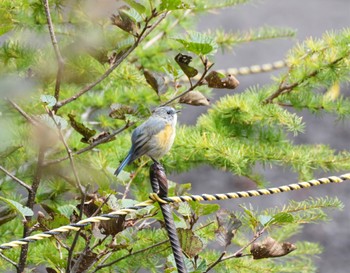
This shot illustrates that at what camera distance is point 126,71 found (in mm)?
1450

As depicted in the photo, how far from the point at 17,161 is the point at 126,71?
0.25 meters

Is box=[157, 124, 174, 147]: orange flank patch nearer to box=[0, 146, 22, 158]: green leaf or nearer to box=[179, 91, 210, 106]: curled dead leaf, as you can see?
box=[179, 91, 210, 106]: curled dead leaf

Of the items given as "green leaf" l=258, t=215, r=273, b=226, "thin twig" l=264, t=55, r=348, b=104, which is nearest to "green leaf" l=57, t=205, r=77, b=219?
"green leaf" l=258, t=215, r=273, b=226

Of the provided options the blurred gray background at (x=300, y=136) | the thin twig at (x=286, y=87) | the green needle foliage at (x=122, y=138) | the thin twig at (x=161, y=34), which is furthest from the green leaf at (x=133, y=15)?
the blurred gray background at (x=300, y=136)

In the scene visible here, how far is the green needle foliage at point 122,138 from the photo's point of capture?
1070 mm

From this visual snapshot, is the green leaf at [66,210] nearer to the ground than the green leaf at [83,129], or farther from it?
nearer to the ground

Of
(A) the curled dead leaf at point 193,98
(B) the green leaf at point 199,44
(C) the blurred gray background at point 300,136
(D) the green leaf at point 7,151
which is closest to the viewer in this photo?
(B) the green leaf at point 199,44

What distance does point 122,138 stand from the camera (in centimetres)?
157

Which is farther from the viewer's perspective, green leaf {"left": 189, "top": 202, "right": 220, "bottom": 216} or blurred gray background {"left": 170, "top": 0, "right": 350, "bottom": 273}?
blurred gray background {"left": 170, "top": 0, "right": 350, "bottom": 273}

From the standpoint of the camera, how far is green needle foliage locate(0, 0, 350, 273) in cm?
107

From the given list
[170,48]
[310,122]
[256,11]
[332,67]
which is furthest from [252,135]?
[256,11]

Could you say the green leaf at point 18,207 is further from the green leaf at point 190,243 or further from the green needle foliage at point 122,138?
the green leaf at point 190,243

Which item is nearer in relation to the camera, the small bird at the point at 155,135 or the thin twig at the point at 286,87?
the small bird at the point at 155,135

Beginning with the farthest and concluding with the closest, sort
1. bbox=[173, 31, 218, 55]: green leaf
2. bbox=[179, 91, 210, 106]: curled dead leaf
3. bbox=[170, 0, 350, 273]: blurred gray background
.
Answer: bbox=[170, 0, 350, 273]: blurred gray background, bbox=[179, 91, 210, 106]: curled dead leaf, bbox=[173, 31, 218, 55]: green leaf
